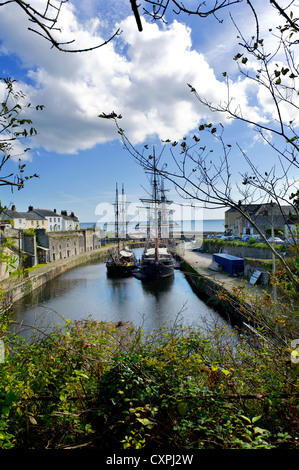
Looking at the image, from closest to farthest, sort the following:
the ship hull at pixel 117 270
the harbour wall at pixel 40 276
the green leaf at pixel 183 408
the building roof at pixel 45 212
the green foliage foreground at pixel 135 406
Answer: the green foliage foreground at pixel 135 406 → the green leaf at pixel 183 408 → the harbour wall at pixel 40 276 → the ship hull at pixel 117 270 → the building roof at pixel 45 212

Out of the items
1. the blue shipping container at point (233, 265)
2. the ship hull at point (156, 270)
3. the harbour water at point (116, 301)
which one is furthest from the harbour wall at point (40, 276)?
the blue shipping container at point (233, 265)

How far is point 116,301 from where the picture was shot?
19.2 meters

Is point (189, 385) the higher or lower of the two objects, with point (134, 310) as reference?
higher

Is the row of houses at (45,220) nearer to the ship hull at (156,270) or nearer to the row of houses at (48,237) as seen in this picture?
the row of houses at (48,237)

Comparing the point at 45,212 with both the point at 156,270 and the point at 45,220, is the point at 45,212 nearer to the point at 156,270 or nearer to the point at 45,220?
the point at 45,220

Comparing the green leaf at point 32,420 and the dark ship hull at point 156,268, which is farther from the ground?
the green leaf at point 32,420

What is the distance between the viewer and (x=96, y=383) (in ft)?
8.25

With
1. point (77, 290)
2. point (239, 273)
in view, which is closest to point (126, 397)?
point (239, 273)

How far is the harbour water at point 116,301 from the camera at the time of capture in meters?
14.7

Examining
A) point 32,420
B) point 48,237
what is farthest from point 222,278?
point 48,237

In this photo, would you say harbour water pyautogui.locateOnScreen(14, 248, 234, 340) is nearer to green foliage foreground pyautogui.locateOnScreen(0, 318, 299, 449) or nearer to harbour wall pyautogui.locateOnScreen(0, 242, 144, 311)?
harbour wall pyautogui.locateOnScreen(0, 242, 144, 311)
